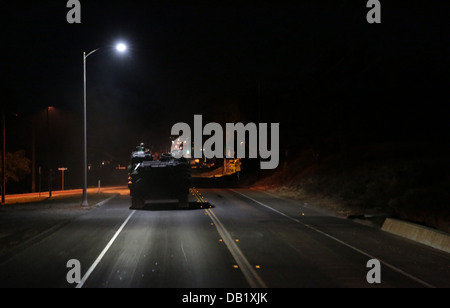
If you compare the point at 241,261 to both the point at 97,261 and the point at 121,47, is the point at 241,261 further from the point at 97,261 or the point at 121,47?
the point at 121,47

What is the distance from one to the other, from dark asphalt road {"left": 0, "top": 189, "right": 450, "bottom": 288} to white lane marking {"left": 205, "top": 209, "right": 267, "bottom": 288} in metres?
0.02

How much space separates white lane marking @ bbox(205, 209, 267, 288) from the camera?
9.24m

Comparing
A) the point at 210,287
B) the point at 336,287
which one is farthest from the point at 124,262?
the point at 336,287

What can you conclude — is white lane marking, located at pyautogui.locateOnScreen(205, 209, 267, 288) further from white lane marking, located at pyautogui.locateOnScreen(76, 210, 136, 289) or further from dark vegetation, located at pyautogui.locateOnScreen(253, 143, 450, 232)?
dark vegetation, located at pyautogui.locateOnScreen(253, 143, 450, 232)

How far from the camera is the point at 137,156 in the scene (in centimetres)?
3719

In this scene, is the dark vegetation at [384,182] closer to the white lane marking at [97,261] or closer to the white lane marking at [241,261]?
the white lane marking at [241,261]

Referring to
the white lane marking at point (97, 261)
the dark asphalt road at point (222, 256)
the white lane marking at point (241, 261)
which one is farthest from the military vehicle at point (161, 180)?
the white lane marking at point (241, 261)

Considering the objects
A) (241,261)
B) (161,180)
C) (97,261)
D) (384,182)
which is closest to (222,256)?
(241,261)

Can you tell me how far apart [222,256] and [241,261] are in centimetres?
79

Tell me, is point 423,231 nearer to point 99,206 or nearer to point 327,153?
point 99,206

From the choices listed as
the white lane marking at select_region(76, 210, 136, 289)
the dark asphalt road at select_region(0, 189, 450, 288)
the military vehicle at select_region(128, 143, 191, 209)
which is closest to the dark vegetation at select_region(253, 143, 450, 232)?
the dark asphalt road at select_region(0, 189, 450, 288)

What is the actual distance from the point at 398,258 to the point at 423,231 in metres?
3.35

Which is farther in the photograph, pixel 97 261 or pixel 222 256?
pixel 222 256

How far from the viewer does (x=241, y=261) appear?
1137cm
